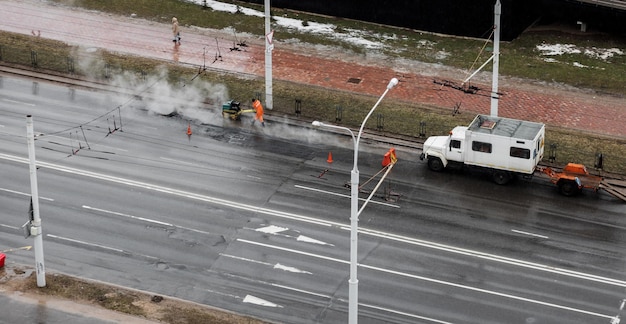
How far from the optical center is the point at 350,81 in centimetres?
6556

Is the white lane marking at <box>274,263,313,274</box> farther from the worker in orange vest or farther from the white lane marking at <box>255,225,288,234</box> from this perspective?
the worker in orange vest

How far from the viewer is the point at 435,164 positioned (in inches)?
2146

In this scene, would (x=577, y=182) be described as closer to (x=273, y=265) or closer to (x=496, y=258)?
(x=496, y=258)

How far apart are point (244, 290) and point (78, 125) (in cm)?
1911

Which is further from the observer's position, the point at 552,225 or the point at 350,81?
the point at 350,81

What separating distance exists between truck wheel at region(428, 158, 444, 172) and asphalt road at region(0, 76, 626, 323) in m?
0.37

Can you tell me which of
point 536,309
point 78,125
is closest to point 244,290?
point 536,309

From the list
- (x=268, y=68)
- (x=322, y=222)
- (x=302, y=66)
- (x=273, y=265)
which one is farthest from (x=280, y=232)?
(x=302, y=66)

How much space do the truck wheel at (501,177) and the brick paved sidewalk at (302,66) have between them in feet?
27.9

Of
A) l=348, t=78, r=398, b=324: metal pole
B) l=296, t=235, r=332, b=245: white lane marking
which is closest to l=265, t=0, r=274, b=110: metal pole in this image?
l=296, t=235, r=332, b=245: white lane marking

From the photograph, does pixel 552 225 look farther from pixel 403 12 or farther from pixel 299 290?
pixel 403 12

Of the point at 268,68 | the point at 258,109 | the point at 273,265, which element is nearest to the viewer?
the point at 273,265

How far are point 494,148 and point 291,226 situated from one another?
1096 centimetres

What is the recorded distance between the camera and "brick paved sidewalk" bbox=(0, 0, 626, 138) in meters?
61.8
